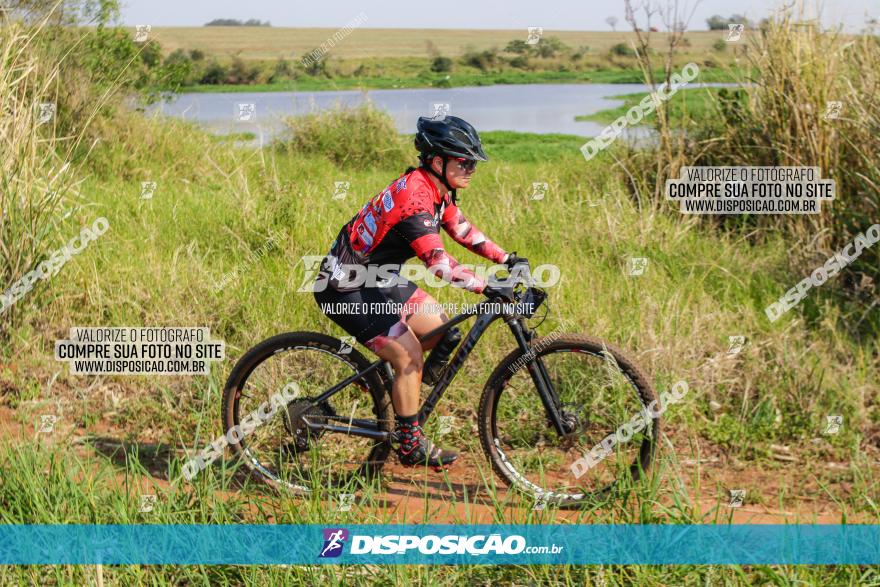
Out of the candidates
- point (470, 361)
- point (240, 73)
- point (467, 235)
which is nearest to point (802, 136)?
point (470, 361)

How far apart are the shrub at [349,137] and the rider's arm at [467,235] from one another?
402 inches

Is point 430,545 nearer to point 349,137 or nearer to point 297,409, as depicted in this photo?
point 297,409

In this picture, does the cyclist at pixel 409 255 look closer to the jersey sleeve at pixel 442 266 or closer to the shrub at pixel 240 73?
the jersey sleeve at pixel 442 266

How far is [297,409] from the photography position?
17.4ft

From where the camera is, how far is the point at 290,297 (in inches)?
283

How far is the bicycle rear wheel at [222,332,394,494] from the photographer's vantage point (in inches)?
205

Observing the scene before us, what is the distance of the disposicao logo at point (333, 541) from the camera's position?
4.11 metres

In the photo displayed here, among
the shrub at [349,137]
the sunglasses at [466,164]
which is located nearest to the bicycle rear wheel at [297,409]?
the sunglasses at [466,164]

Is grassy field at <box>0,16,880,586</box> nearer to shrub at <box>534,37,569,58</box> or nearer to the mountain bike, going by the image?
the mountain bike

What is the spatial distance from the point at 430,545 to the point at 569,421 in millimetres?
1221

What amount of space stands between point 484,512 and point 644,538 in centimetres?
128

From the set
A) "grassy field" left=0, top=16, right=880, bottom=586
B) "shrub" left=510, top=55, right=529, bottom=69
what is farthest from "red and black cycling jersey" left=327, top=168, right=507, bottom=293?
"shrub" left=510, top=55, right=529, bottom=69

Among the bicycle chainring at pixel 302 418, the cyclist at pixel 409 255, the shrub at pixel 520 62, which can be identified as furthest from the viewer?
the shrub at pixel 520 62

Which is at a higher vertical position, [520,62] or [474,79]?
[520,62]
